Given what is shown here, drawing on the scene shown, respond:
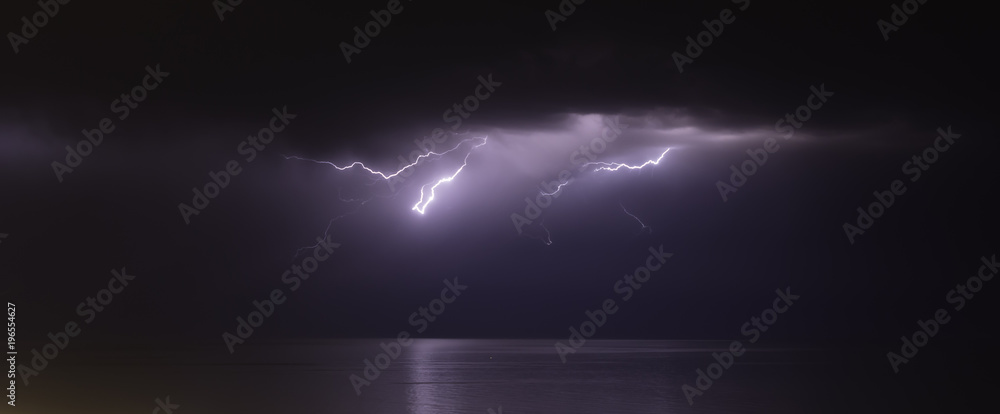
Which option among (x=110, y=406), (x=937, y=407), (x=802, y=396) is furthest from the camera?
(x=802, y=396)

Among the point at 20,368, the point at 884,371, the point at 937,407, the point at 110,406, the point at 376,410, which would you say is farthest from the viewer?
the point at 884,371

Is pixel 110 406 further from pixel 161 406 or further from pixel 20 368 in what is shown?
pixel 20 368

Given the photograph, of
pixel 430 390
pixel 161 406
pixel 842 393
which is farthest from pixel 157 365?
pixel 842 393

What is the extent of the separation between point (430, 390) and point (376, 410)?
25.1 feet

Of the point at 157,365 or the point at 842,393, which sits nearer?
the point at 842,393

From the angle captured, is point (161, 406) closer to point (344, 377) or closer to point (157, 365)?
point (344, 377)

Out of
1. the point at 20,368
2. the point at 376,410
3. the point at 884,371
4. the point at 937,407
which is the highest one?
the point at 20,368

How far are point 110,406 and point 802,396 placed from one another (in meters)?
23.2

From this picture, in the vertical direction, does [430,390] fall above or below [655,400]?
above

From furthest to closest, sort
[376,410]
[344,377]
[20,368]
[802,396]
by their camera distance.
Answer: [20,368]
[344,377]
[802,396]
[376,410]

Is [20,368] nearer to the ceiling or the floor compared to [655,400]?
nearer to the ceiling

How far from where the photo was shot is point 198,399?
1192 inches

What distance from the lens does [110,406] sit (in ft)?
88.0

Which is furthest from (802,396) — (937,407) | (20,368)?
(20,368)
